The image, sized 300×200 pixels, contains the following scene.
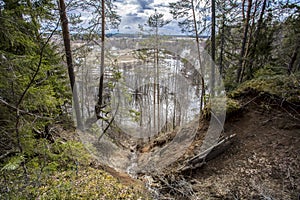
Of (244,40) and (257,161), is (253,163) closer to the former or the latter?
(257,161)

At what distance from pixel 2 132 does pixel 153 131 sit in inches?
372

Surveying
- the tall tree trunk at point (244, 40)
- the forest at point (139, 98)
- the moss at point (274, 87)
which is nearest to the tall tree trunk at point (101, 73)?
the forest at point (139, 98)

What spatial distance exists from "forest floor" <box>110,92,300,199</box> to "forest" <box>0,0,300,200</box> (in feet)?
0.08

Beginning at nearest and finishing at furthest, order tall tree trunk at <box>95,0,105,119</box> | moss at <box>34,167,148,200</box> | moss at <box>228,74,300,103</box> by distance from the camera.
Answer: moss at <box>34,167,148,200</box> → moss at <box>228,74,300,103</box> → tall tree trunk at <box>95,0,105,119</box>

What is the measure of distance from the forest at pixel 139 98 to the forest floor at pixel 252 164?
0.02 meters

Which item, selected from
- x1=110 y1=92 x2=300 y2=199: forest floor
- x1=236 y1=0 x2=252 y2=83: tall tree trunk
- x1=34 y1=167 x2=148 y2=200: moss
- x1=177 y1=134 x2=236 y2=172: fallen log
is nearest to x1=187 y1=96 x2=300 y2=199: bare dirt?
x1=110 y1=92 x2=300 y2=199: forest floor

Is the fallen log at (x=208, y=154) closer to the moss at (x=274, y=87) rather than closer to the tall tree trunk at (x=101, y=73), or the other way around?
the moss at (x=274, y=87)

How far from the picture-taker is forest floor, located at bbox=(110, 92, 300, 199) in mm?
2926

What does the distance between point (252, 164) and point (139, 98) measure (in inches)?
276

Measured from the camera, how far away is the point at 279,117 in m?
4.00

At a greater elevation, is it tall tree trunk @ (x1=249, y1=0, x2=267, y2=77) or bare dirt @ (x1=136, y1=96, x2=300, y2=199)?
tall tree trunk @ (x1=249, y1=0, x2=267, y2=77)

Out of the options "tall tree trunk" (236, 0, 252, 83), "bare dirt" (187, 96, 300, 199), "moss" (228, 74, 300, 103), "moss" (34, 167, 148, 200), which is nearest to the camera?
"moss" (34, 167, 148, 200)

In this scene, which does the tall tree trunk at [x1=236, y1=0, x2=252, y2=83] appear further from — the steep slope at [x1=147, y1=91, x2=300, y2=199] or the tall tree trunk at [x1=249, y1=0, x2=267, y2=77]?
the steep slope at [x1=147, y1=91, x2=300, y2=199]

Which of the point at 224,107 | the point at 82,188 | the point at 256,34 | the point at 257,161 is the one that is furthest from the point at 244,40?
the point at 82,188
